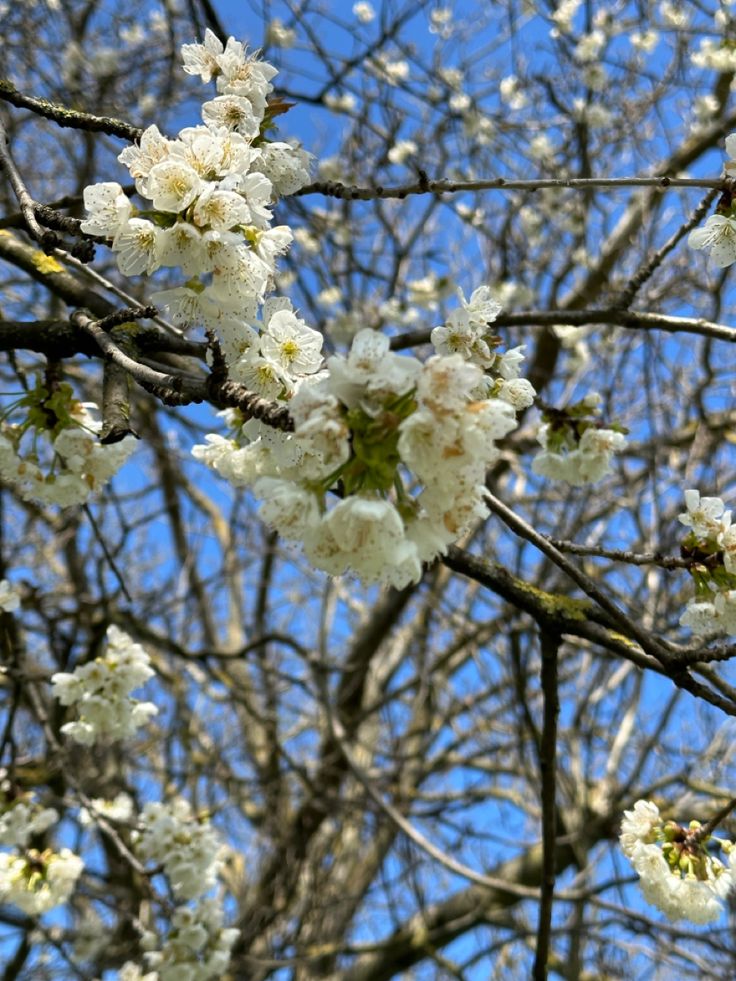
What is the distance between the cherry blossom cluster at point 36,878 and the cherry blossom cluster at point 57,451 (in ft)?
5.16

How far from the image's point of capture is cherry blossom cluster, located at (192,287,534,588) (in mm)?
1079

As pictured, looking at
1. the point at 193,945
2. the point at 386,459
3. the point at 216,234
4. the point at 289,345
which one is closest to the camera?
the point at 386,459

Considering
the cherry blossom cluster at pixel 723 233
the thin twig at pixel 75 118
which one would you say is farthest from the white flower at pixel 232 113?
the cherry blossom cluster at pixel 723 233

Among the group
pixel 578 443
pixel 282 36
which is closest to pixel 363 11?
pixel 282 36

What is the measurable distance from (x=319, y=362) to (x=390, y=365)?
21.6 inches

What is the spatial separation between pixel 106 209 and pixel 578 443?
57.9 inches

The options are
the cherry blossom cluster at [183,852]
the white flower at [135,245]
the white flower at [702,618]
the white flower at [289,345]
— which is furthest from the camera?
the cherry blossom cluster at [183,852]

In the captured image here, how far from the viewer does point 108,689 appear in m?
2.99

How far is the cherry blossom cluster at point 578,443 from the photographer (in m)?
2.39

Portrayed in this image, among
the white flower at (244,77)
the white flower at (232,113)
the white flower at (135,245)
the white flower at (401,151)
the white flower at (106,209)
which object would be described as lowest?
the white flower at (135,245)

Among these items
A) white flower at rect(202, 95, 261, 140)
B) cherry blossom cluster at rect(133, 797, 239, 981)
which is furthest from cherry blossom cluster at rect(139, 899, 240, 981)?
white flower at rect(202, 95, 261, 140)

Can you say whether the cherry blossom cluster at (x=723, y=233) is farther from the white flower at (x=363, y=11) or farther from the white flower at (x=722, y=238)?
the white flower at (x=363, y=11)

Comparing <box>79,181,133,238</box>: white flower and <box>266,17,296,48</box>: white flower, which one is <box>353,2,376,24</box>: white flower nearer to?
<box>266,17,296,48</box>: white flower

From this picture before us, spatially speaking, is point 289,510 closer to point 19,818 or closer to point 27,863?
point 19,818
